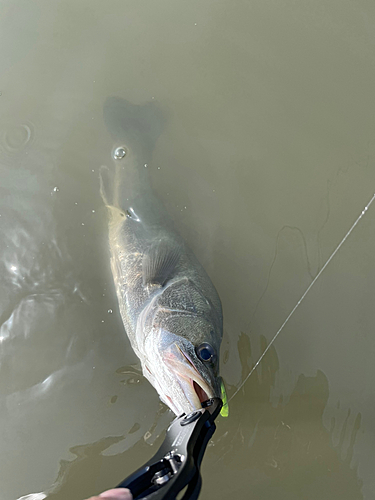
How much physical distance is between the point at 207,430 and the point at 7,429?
5.60 ft

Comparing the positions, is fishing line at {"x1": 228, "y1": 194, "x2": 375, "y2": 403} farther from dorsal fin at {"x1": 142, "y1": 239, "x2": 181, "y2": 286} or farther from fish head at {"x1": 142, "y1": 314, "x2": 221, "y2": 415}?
dorsal fin at {"x1": 142, "y1": 239, "x2": 181, "y2": 286}

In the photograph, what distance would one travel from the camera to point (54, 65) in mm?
3309

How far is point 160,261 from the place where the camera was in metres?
2.54

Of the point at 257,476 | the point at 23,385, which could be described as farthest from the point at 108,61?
the point at 257,476

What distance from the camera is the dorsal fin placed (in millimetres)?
2490

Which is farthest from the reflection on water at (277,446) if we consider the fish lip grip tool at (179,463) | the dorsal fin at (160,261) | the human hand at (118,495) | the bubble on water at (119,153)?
the bubble on water at (119,153)

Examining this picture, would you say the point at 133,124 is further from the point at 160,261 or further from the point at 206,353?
the point at 206,353

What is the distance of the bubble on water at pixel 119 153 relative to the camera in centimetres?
309

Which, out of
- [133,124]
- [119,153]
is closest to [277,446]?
[119,153]

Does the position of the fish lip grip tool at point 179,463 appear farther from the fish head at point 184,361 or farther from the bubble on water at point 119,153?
the bubble on water at point 119,153

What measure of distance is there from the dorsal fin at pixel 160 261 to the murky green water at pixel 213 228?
415 mm

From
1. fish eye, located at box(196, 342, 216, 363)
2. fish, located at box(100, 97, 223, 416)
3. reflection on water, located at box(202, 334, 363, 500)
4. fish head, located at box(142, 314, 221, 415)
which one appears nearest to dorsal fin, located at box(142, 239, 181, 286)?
fish, located at box(100, 97, 223, 416)

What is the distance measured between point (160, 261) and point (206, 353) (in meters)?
0.77

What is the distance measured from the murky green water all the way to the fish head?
0.63 m
